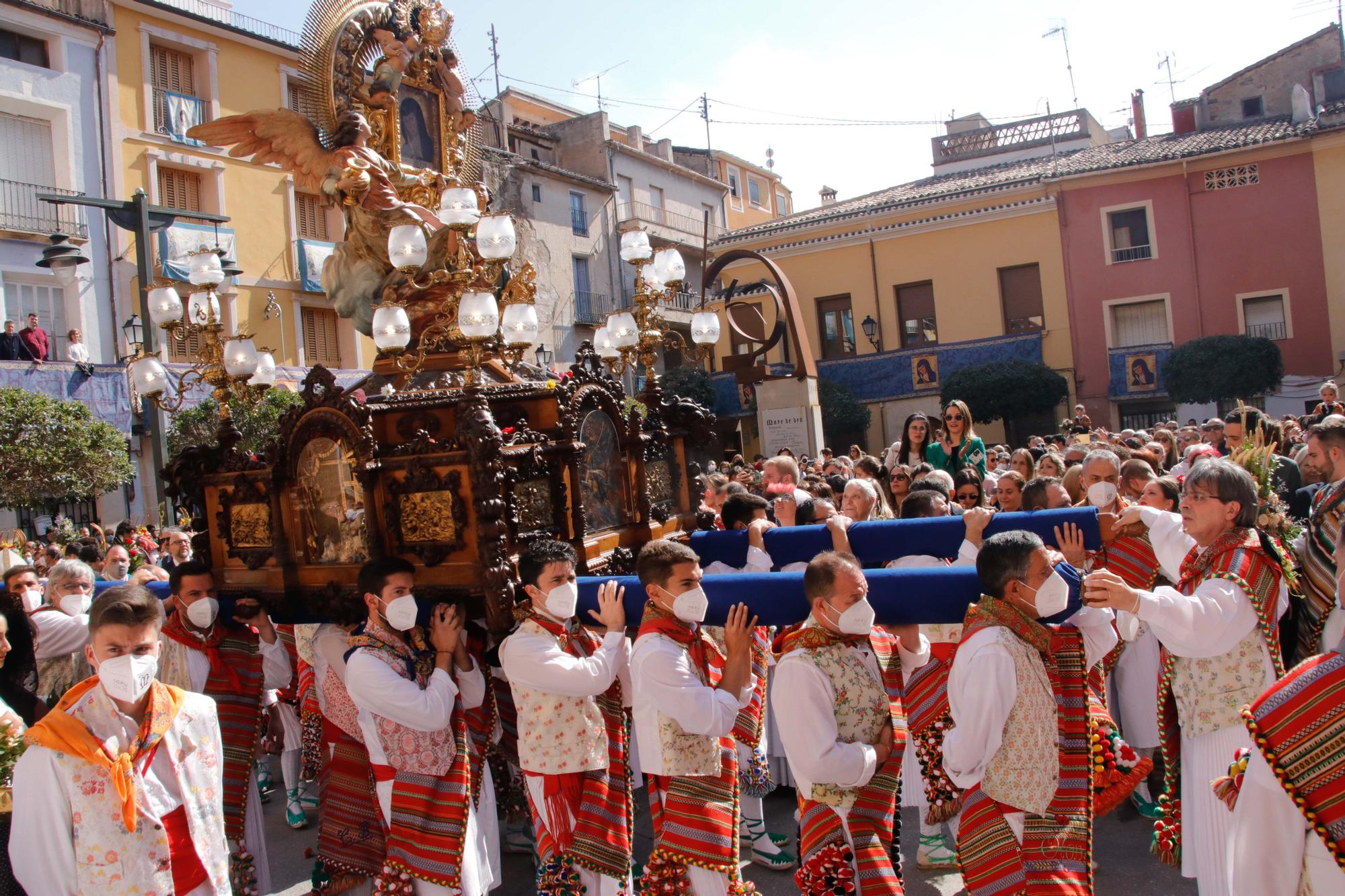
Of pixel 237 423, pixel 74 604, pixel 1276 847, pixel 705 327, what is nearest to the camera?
pixel 1276 847

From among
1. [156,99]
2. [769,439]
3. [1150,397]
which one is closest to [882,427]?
[1150,397]

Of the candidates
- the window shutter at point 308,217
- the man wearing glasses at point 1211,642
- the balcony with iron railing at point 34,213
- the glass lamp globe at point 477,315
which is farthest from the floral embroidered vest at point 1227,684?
the window shutter at point 308,217

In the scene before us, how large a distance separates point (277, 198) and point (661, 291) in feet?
58.0

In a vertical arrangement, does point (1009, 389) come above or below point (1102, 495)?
above

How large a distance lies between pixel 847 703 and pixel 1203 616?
1160 millimetres

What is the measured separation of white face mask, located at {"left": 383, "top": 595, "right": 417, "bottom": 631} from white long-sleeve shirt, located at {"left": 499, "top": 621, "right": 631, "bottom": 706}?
0.38 m

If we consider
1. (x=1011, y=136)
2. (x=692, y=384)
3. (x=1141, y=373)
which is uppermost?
(x=1011, y=136)

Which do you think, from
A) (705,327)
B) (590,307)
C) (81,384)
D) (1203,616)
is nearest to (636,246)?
(705,327)

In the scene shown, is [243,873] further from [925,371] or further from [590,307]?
[590,307]

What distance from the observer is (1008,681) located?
131 inches

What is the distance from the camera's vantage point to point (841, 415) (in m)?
24.6

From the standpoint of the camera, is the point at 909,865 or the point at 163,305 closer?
the point at 909,865

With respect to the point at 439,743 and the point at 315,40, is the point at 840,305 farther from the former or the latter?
the point at 439,743

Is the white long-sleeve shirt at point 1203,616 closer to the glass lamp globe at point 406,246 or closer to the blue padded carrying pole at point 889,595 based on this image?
the blue padded carrying pole at point 889,595
